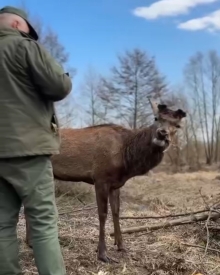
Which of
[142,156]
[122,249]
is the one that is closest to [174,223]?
Result: [122,249]

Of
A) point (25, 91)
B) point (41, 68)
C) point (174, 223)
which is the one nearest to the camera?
point (41, 68)

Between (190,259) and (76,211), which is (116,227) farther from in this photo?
(76,211)

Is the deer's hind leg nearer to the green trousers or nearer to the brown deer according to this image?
the brown deer

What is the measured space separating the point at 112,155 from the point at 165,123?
3.11 ft

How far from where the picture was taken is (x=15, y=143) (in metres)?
3.79

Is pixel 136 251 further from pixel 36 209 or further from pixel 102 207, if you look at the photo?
pixel 36 209

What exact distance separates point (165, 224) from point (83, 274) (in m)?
2.57

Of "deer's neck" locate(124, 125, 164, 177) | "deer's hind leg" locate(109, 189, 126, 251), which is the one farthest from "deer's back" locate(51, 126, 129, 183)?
"deer's hind leg" locate(109, 189, 126, 251)

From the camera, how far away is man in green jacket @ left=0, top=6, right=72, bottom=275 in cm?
381

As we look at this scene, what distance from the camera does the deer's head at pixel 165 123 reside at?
6109 millimetres

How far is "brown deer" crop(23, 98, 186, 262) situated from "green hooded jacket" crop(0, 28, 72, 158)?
2469mm

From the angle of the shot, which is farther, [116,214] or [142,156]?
[116,214]

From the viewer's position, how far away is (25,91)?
3930 mm

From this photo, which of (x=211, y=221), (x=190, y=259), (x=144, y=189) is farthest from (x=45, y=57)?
(x=144, y=189)
